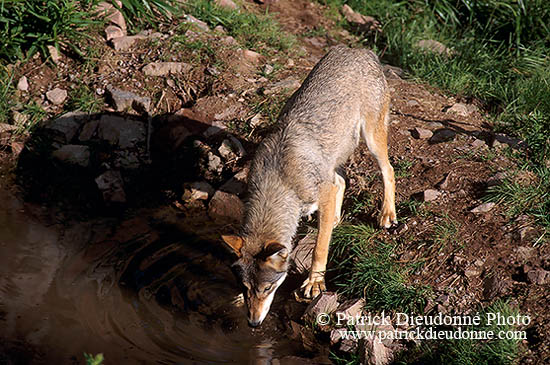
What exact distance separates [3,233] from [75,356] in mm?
2302

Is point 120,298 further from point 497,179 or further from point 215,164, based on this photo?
point 497,179

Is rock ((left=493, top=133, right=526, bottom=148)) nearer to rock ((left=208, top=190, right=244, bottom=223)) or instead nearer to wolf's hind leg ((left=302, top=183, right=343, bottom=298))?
wolf's hind leg ((left=302, top=183, right=343, bottom=298))

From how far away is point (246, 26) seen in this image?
9.91 metres

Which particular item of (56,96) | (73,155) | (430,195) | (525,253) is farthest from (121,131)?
(525,253)

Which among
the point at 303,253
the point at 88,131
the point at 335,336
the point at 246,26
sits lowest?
the point at 303,253

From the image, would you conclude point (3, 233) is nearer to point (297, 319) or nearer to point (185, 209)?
point (185, 209)

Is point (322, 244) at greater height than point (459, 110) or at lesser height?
greater

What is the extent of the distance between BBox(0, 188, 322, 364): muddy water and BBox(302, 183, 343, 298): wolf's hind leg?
36cm

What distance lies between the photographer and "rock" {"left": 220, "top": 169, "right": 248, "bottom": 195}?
7664 mm

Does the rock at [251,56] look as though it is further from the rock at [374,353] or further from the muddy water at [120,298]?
the rock at [374,353]

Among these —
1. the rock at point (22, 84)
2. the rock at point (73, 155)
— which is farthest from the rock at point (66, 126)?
the rock at point (22, 84)

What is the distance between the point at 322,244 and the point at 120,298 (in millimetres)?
2091

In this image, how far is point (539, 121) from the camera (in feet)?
25.0

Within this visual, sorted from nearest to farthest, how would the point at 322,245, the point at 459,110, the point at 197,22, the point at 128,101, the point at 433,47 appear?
the point at 322,245 < the point at 459,110 < the point at 128,101 < the point at 197,22 < the point at 433,47
